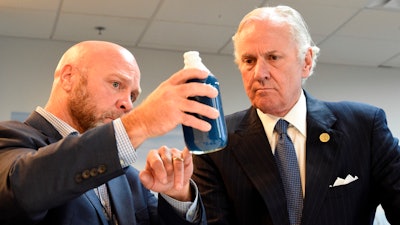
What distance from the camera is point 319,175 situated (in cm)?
155

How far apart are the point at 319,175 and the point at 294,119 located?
192mm

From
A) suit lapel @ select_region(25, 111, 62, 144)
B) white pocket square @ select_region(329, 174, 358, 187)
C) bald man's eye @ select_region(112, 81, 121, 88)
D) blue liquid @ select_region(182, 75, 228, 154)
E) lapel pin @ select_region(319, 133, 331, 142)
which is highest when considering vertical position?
bald man's eye @ select_region(112, 81, 121, 88)

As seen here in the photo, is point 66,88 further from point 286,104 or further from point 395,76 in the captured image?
point 395,76

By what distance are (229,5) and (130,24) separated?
0.92 m

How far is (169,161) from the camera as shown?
1.30 meters

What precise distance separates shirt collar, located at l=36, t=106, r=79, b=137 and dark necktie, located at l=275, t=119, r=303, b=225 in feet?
1.92

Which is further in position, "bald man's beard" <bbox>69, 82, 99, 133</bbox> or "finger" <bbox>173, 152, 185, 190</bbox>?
"bald man's beard" <bbox>69, 82, 99, 133</bbox>

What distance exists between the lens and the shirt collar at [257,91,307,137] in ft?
5.42

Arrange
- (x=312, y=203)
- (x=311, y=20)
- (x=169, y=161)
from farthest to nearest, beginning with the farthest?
(x=311, y=20), (x=312, y=203), (x=169, y=161)

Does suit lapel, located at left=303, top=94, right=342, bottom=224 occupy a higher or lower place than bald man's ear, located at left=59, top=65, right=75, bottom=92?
lower

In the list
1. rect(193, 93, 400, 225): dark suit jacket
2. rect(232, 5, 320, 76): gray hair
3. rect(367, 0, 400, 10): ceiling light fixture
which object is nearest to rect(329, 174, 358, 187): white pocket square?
rect(193, 93, 400, 225): dark suit jacket

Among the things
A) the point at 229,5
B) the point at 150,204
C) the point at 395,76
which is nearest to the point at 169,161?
the point at 150,204

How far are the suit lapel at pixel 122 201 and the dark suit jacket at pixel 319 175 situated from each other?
0.22 m

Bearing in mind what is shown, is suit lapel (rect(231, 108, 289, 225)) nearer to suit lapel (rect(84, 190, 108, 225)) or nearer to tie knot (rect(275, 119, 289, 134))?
tie knot (rect(275, 119, 289, 134))
